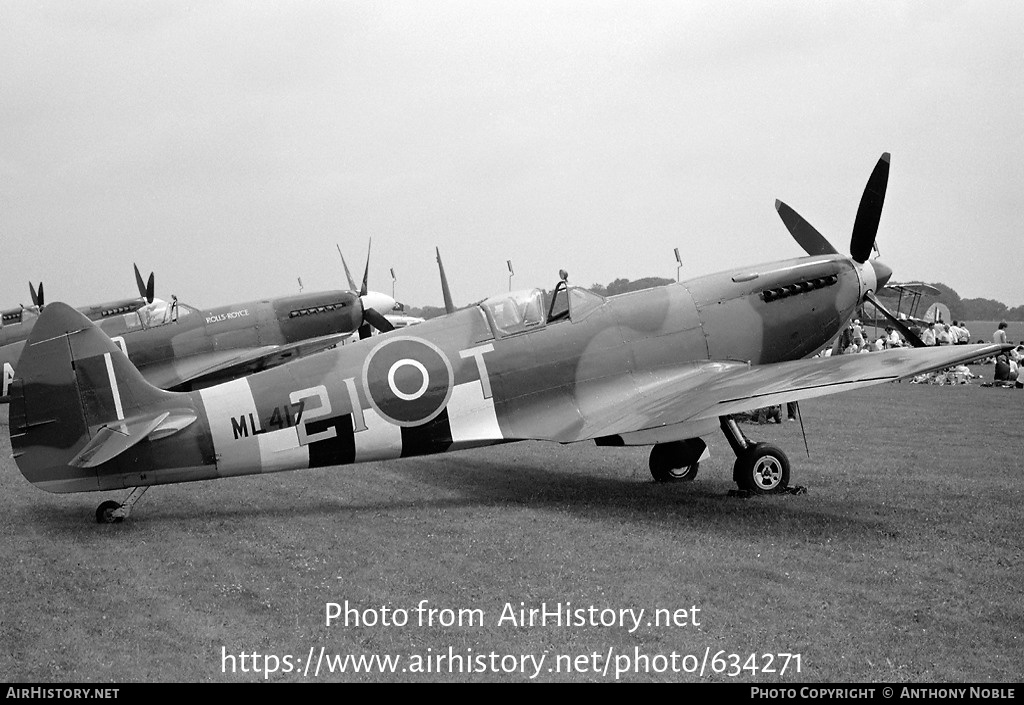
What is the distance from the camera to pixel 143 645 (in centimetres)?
448

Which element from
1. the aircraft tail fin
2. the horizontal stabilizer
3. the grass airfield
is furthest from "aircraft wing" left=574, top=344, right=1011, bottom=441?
the aircraft tail fin

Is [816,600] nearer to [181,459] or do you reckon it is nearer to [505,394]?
[505,394]

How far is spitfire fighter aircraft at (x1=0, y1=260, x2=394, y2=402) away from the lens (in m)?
14.7

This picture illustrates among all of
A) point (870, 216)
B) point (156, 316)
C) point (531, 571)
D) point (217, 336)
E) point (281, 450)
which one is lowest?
point (531, 571)

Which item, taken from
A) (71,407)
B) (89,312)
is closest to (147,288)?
(89,312)

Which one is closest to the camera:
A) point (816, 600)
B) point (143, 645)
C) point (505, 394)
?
point (143, 645)

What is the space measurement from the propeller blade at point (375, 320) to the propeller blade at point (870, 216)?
850 cm

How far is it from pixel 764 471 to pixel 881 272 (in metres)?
3.08

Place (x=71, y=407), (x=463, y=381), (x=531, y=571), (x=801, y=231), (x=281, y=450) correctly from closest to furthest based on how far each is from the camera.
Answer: (x=531, y=571) < (x=71, y=407) < (x=281, y=450) < (x=463, y=381) < (x=801, y=231)

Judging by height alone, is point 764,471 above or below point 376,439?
below

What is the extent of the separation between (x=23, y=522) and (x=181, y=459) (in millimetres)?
1471

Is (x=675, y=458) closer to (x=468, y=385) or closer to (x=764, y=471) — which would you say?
(x=764, y=471)

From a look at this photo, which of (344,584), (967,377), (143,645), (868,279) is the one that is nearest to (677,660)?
(344,584)

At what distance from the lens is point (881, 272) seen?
9.51 m
